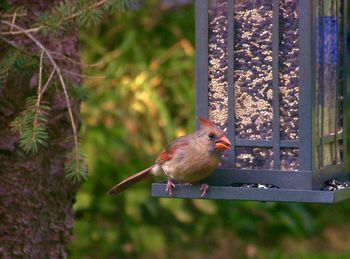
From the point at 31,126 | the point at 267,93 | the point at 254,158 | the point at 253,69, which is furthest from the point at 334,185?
the point at 31,126

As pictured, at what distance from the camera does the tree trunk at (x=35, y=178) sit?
3.88 meters

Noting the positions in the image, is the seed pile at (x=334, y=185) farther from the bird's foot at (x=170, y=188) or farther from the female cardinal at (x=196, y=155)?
the bird's foot at (x=170, y=188)

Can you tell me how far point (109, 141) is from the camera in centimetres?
628

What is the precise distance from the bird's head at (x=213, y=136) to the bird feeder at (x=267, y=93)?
0.13 metres

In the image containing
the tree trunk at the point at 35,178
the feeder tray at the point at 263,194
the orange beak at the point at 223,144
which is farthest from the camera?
the tree trunk at the point at 35,178

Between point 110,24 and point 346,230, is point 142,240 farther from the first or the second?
point 346,230

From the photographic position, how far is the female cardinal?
3602 mm

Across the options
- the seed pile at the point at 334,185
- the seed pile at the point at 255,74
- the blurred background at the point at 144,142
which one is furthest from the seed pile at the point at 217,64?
the blurred background at the point at 144,142

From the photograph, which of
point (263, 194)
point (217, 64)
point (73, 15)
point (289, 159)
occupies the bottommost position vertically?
point (263, 194)

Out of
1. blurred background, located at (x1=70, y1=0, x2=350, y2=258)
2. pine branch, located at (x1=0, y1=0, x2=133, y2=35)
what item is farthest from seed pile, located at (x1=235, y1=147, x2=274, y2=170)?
blurred background, located at (x1=70, y1=0, x2=350, y2=258)

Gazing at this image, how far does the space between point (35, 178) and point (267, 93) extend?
0.97 m

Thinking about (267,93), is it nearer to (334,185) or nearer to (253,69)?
(253,69)

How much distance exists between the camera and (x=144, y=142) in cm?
648

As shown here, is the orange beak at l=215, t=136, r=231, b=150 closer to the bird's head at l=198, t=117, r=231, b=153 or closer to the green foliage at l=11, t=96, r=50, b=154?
the bird's head at l=198, t=117, r=231, b=153
